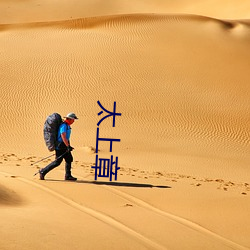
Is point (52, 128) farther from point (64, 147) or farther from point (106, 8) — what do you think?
point (106, 8)

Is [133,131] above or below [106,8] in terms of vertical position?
below

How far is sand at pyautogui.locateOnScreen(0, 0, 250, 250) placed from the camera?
658cm

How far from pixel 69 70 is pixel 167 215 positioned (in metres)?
15.9

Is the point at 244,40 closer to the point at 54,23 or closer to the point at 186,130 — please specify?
the point at 54,23

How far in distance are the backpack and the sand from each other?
0.66 m

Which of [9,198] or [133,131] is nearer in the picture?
[9,198]

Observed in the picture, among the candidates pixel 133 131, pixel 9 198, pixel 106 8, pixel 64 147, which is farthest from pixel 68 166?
pixel 106 8

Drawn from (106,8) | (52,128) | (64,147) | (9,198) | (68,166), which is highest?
(106,8)

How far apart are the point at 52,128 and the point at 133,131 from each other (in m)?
8.19

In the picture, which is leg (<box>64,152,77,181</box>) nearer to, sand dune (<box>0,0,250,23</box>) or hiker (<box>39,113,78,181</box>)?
hiker (<box>39,113,78,181</box>)

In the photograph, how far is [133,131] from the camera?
17.5 metres

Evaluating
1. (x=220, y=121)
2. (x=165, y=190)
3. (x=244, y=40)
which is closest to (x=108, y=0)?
(x=244, y=40)

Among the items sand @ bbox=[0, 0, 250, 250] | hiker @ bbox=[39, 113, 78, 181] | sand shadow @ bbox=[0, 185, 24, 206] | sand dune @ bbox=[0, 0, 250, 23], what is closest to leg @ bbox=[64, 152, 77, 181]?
hiker @ bbox=[39, 113, 78, 181]

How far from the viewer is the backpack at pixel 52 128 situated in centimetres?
943
